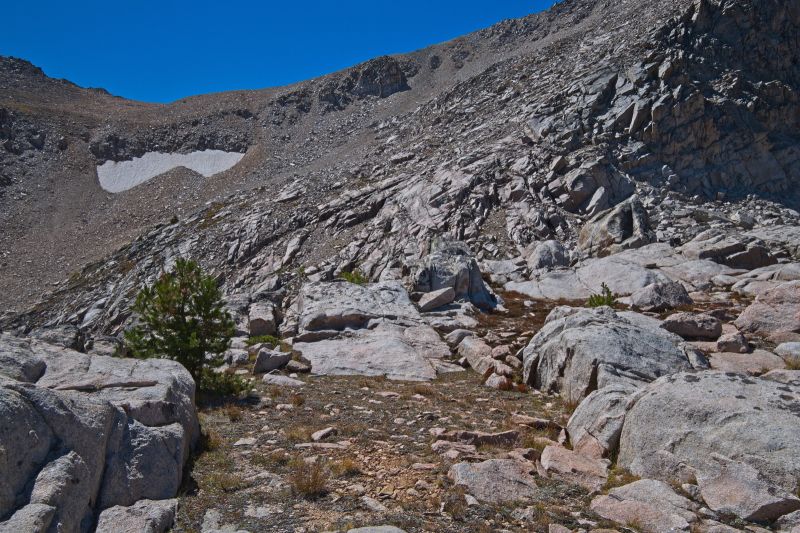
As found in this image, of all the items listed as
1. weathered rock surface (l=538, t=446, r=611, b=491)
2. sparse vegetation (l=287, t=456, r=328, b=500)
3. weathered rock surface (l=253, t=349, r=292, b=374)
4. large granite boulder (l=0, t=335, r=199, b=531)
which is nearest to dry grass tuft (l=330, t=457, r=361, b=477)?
sparse vegetation (l=287, t=456, r=328, b=500)

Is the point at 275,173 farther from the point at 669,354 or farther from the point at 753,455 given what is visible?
the point at 753,455

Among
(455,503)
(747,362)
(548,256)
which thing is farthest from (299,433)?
(548,256)

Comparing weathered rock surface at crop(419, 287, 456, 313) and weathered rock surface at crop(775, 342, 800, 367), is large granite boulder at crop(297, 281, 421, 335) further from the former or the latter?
weathered rock surface at crop(775, 342, 800, 367)

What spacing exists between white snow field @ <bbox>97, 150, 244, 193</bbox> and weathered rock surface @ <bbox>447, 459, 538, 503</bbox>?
77.2 m

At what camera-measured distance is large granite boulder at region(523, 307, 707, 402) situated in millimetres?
12594

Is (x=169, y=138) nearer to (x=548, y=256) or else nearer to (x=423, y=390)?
(x=548, y=256)

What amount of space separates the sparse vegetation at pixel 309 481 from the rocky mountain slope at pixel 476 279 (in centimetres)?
19

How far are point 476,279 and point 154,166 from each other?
7134 cm

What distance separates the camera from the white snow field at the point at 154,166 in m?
79.2

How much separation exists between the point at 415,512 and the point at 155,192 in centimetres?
7627

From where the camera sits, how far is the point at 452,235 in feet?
122

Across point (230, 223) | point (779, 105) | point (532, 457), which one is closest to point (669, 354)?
point (532, 457)

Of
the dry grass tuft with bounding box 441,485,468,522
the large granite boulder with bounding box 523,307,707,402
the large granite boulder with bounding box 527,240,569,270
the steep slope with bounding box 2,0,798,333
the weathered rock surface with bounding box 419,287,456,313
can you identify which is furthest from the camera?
the steep slope with bounding box 2,0,798,333

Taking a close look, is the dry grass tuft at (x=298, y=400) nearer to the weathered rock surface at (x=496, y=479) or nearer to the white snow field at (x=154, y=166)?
the weathered rock surface at (x=496, y=479)
